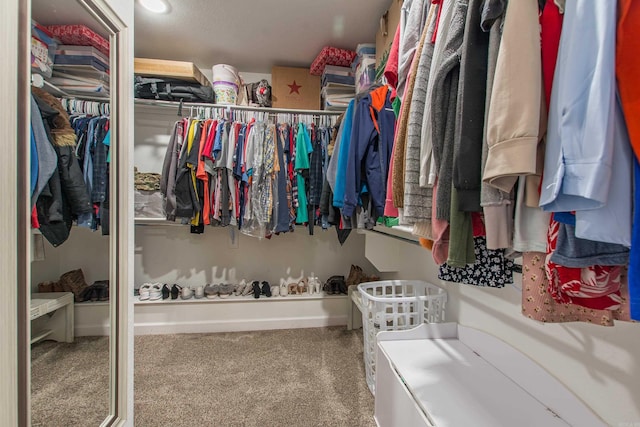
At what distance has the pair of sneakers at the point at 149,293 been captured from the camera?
227 cm

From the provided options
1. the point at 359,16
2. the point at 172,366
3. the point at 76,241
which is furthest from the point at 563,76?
the point at 172,366

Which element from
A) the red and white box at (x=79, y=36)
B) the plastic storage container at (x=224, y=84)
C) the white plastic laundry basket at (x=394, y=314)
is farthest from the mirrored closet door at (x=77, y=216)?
the plastic storage container at (x=224, y=84)

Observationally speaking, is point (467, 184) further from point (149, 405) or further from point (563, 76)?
point (149, 405)

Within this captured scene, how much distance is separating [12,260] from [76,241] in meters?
0.28

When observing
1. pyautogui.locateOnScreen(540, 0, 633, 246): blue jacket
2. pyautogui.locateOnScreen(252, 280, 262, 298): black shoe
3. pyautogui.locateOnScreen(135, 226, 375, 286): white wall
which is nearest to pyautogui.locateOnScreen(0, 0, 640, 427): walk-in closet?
pyautogui.locateOnScreen(540, 0, 633, 246): blue jacket

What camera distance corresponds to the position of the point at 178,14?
70.4 inches

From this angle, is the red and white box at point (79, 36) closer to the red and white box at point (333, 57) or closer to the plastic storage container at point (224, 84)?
the plastic storage container at point (224, 84)

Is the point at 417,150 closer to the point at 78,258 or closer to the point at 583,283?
the point at 583,283

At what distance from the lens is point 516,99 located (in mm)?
493

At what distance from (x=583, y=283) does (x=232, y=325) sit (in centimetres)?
Result: 240

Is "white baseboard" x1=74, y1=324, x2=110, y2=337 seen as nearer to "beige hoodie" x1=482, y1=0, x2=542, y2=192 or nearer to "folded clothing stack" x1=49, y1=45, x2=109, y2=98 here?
"folded clothing stack" x1=49, y1=45, x2=109, y2=98

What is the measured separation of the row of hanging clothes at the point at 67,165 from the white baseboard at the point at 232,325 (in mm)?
1648

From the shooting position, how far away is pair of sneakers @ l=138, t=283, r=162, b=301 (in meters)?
2.27

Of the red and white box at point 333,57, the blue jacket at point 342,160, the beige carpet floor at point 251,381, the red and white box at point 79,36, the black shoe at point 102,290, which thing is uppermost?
the red and white box at point 333,57
